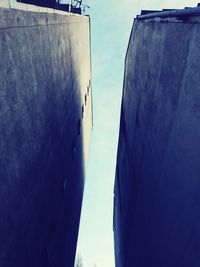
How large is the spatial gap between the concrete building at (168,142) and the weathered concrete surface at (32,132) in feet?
9.41

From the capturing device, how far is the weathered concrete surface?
16.7 ft

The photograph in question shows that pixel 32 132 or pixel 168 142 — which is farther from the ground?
pixel 32 132

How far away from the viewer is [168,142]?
278 inches

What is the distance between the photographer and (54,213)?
10.7 m

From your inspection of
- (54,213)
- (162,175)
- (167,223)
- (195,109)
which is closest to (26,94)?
(195,109)

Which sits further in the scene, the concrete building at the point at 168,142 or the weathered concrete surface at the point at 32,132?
the concrete building at the point at 168,142

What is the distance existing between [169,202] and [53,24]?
557cm

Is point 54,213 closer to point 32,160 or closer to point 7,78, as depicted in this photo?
point 32,160

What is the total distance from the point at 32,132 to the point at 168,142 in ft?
10.0

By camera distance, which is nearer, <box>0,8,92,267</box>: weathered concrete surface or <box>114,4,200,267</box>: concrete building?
<box>0,8,92,267</box>: weathered concrete surface

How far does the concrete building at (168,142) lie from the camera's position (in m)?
5.44

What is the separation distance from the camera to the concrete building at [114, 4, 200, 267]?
17.8ft

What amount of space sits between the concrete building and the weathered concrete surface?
113 inches

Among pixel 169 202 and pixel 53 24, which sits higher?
pixel 53 24
